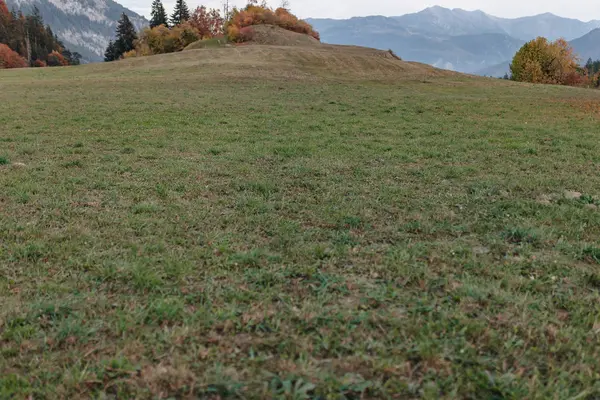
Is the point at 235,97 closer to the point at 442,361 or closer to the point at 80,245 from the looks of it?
the point at 80,245

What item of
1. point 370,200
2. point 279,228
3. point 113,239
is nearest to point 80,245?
point 113,239

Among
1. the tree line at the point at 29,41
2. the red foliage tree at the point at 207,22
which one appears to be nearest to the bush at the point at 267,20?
the red foliage tree at the point at 207,22

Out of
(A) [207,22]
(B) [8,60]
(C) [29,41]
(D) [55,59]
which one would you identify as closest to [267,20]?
(A) [207,22]

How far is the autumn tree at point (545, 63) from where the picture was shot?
6650 cm

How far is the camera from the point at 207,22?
96.4 m

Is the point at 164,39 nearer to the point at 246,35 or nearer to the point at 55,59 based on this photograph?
the point at 246,35

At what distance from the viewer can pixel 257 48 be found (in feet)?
186

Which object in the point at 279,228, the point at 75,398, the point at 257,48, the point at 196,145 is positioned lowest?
the point at 75,398

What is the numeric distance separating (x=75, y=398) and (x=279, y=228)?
12.7 feet

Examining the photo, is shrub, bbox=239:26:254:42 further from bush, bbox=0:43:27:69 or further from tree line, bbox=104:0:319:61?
bush, bbox=0:43:27:69

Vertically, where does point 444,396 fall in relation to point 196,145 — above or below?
below

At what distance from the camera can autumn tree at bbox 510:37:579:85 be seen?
66500 mm

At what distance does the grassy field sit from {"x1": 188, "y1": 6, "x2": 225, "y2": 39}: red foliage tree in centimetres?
8891

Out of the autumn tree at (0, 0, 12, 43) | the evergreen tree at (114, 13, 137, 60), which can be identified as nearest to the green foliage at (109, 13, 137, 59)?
the evergreen tree at (114, 13, 137, 60)
